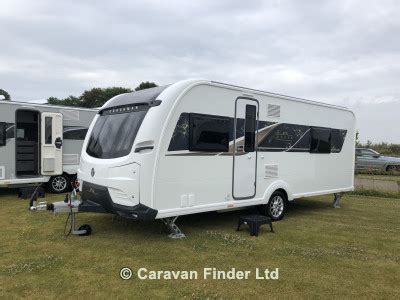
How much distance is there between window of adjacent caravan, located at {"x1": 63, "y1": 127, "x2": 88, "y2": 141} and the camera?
38.4ft

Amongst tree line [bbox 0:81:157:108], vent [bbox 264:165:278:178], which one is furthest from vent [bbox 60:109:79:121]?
tree line [bbox 0:81:157:108]

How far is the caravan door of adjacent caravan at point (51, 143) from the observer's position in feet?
36.4

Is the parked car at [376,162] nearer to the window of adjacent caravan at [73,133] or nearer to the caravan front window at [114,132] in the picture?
the window of adjacent caravan at [73,133]

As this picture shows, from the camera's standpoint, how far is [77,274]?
4852 mm

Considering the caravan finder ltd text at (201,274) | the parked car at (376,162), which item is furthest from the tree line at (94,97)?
the caravan finder ltd text at (201,274)

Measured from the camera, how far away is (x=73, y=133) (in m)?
11.9

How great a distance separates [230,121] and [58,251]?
3603mm

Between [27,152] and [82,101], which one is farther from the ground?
[82,101]

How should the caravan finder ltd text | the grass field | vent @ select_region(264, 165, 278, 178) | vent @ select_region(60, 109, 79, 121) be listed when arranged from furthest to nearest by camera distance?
vent @ select_region(60, 109, 79, 121), vent @ select_region(264, 165, 278, 178), the caravan finder ltd text, the grass field

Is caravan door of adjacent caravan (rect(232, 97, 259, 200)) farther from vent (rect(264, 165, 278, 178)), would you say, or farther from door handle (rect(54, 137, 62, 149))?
door handle (rect(54, 137, 62, 149))

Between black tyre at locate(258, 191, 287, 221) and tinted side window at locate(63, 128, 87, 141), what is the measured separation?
6.53m

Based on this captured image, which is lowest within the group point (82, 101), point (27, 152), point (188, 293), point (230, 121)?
point (188, 293)

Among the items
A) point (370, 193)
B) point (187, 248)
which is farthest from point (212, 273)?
point (370, 193)

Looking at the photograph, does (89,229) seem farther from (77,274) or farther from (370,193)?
(370,193)
